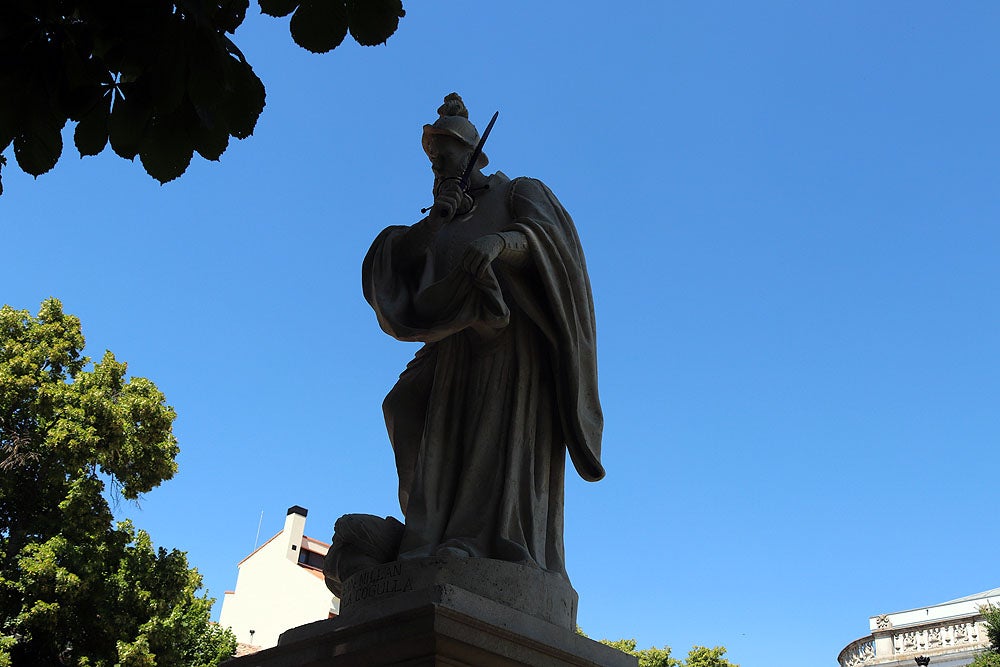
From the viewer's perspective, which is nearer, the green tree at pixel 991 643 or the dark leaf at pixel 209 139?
the dark leaf at pixel 209 139

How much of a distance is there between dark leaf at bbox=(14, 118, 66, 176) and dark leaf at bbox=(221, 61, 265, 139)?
47cm

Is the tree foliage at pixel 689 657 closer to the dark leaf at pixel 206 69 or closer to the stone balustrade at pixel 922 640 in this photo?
the stone balustrade at pixel 922 640

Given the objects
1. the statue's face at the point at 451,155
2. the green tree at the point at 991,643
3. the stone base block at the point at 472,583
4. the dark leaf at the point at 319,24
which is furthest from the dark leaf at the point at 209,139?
the green tree at the point at 991,643

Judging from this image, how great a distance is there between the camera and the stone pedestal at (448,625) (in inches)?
141

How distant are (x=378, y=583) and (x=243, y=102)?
6.98 feet

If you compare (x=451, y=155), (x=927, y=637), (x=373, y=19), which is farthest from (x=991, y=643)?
(x=373, y=19)

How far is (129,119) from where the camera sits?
285cm

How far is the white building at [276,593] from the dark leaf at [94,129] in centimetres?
3271

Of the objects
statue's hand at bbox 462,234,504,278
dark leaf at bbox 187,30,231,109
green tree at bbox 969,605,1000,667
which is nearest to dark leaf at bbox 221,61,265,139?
dark leaf at bbox 187,30,231,109

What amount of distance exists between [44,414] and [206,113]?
15.2 m

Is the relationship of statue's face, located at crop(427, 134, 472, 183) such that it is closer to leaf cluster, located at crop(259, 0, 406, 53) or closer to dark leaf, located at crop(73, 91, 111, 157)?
leaf cluster, located at crop(259, 0, 406, 53)

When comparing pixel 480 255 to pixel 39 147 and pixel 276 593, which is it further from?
pixel 276 593

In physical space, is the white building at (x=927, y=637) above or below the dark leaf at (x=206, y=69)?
above

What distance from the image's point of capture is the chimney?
3762 centimetres
